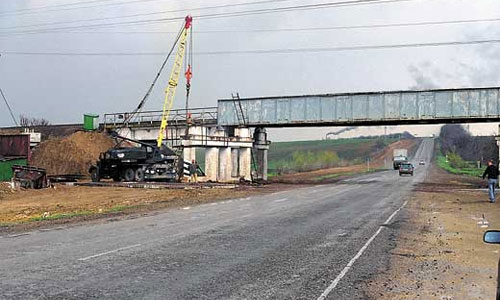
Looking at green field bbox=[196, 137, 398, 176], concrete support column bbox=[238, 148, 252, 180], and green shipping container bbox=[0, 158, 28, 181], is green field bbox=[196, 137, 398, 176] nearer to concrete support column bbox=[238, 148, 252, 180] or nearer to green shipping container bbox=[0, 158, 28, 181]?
concrete support column bbox=[238, 148, 252, 180]

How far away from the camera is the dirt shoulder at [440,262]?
28.1 feet

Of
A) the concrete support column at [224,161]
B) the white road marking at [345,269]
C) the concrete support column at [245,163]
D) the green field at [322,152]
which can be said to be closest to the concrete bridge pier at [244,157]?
the concrete support column at [245,163]

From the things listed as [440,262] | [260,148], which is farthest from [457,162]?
[440,262]

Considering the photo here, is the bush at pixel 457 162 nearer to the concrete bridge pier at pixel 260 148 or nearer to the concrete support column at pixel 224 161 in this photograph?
the concrete bridge pier at pixel 260 148

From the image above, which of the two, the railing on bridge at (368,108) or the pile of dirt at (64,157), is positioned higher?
the railing on bridge at (368,108)

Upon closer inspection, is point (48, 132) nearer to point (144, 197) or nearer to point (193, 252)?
point (144, 197)

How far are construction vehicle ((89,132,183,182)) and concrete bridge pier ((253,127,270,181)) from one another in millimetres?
12148

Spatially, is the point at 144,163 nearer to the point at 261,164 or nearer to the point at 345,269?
the point at 261,164

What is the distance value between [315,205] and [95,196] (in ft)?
46.0

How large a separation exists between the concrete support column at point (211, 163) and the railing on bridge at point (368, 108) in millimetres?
4267

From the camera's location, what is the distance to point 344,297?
7973 millimetres

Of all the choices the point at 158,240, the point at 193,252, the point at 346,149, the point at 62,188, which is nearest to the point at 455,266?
the point at 193,252

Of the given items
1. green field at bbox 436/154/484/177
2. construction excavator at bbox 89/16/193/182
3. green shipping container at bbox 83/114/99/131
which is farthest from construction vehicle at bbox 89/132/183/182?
green field at bbox 436/154/484/177

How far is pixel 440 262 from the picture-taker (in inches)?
438
